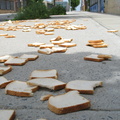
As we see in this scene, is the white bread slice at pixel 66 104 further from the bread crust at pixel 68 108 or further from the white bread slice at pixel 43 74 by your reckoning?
the white bread slice at pixel 43 74

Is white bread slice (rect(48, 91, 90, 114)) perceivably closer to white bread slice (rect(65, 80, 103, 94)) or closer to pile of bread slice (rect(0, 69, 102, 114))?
pile of bread slice (rect(0, 69, 102, 114))

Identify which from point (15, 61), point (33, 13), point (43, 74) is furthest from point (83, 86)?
point (33, 13)

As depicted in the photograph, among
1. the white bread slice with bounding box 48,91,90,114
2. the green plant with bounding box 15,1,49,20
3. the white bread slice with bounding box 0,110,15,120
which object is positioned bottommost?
the white bread slice with bounding box 0,110,15,120

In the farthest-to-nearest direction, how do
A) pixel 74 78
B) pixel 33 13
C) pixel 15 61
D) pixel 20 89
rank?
pixel 33 13 → pixel 15 61 → pixel 74 78 → pixel 20 89

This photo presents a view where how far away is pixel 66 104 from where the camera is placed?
1.15 m

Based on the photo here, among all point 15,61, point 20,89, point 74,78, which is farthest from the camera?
point 15,61

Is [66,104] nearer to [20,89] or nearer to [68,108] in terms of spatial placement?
[68,108]

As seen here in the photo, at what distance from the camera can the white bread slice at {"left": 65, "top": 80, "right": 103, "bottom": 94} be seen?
136cm

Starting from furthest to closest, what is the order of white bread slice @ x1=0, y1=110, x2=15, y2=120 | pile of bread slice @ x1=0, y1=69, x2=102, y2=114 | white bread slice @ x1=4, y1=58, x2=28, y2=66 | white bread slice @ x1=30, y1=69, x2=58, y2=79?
white bread slice @ x1=4, y1=58, x2=28, y2=66 < white bread slice @ x1=30, y1=69, x2=58, y2=79 < pile of bread slice @ x1=0, y1=69, x2=102, y2=114 < white bread slice @ x1=0, y1=110, x2=15, y2=120

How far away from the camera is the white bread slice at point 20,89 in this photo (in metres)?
1.34

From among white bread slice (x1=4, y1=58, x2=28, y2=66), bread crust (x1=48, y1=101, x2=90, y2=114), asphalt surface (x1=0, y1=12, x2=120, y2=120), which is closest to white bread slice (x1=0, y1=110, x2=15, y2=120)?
asphalt surface (x1=0, y1=12, x2=120, y2=120)

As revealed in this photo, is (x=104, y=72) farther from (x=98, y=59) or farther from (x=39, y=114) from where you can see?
(x=39, y=114)

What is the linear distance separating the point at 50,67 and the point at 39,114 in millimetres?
874

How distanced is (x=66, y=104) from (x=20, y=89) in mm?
383
